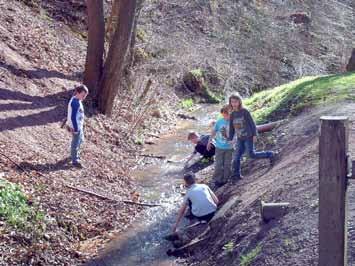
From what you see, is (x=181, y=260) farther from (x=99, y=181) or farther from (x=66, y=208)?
(x=99, y=181)

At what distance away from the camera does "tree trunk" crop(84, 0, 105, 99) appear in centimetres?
1931

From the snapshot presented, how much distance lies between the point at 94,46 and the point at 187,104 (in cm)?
830

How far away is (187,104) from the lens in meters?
27.3

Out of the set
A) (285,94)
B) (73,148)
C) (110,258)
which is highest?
(285,94)

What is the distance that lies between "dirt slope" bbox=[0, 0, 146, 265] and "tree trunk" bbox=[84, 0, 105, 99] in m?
0.63

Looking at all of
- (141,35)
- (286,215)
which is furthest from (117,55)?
(286,215)

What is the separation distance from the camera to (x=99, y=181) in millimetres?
14617

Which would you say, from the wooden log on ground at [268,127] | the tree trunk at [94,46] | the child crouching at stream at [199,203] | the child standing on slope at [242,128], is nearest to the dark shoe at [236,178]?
the child standing on slope at [242,128]

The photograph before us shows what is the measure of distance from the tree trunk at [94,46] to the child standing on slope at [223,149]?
276 inches

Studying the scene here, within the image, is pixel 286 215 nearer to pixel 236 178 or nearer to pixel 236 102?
pixel 236 102

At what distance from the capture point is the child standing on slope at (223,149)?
42.8 feet

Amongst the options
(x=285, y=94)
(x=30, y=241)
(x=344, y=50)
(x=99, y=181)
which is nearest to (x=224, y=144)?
(x=99, y=181)

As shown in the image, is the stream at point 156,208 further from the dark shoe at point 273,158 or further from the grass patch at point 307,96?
the grass patch at point 307,96

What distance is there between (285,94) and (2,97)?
7.26 meters
